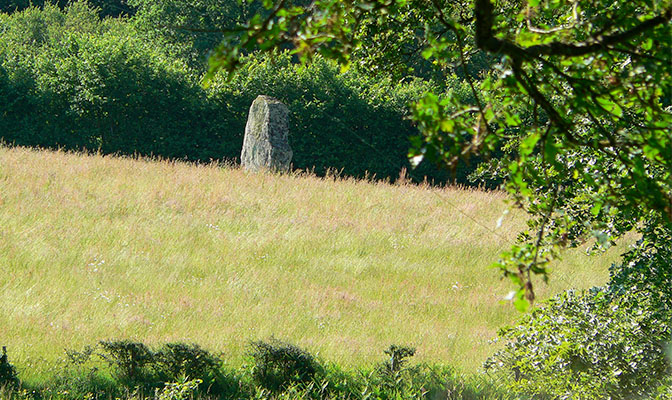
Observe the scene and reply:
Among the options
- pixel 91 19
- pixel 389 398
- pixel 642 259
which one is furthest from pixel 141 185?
pixel 91 19

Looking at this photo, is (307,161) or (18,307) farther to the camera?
(307,161)

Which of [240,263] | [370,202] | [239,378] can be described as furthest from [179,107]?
[239,378]

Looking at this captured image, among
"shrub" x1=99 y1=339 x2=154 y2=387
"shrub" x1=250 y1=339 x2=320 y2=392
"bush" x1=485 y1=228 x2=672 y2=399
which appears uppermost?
"bush" x1=485 y1=228 x2=672 y2=399

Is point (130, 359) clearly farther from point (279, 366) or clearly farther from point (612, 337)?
point (612, 337)

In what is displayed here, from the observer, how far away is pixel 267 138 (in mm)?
20156

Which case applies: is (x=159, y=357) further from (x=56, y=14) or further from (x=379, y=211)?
(x=56, y=14)

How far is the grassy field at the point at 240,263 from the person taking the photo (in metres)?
9.61

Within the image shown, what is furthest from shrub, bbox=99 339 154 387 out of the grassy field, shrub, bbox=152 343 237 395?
the grassy field

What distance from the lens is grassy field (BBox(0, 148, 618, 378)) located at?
31.5ft

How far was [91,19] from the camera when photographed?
134ft

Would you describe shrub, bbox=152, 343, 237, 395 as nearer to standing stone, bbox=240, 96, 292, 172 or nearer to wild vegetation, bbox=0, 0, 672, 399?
wild vegetation, bbox=0, 0, 672, 399

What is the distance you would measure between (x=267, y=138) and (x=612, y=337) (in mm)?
14290

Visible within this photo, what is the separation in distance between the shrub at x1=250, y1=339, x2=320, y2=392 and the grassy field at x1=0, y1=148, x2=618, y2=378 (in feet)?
3.29

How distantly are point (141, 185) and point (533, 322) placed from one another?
Answer: 1137 centimetres
